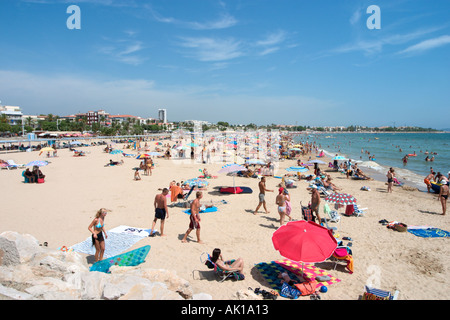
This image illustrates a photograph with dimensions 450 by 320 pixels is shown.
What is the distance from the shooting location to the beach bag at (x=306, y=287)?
4835mm

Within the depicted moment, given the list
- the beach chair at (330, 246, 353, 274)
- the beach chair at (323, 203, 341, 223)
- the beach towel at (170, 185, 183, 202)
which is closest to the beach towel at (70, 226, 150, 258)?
the beach towel at (170, 185, 183, 202)

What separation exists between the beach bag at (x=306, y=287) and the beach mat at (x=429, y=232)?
501cm

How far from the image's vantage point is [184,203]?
10.2 metres

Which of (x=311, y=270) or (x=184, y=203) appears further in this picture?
(x=184, y=203)

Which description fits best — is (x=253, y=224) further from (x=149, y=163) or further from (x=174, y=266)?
(x=149, y=163)

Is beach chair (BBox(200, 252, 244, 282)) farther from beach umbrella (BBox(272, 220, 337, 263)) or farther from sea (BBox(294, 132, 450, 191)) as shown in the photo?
sea (BBox(294, 132, 450, 191))

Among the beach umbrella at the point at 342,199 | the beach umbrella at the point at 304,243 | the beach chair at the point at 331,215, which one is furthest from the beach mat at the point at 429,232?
the beach umbrella at the point at 304,243

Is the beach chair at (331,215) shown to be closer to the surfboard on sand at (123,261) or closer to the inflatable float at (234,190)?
the inflatable float at (234,190)

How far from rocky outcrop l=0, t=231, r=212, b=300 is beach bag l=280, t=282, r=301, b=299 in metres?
1.49

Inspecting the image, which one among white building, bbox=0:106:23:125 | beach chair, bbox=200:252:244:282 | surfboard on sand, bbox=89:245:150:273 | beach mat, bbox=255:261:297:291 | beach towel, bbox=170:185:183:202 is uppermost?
white building, bbox=0:106:23:125

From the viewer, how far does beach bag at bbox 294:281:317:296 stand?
15.9ft

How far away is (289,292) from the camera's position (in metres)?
4.80

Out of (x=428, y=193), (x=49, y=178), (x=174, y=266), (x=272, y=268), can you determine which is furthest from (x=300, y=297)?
(x=49, y=178)

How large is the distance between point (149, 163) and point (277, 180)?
814 cm
